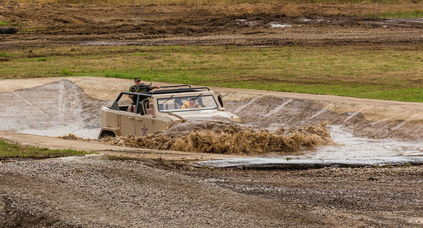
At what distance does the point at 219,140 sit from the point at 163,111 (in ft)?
5.57

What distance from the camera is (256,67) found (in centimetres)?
3669

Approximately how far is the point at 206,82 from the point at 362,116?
362 inches

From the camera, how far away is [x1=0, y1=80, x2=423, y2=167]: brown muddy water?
19.7m

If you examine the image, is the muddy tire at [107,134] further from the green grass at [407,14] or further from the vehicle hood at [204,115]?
the green grass at [407,14]

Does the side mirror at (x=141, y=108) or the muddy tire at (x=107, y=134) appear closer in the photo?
the side mirror at (x=141, y=108)

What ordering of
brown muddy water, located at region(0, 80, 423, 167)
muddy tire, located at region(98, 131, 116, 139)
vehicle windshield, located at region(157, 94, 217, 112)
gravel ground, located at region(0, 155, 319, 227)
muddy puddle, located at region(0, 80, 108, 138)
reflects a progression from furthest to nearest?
muddy puddle, located at region(0, 80, 108, 138), muddy tire, located at region(98, 131, 116, 139), vehicle windshield, located at region(157, 94, 217, 112), brown muddy water, located at region(0, 80, 423, 167), gravel ground, located at region(0, 155, 319, 227)

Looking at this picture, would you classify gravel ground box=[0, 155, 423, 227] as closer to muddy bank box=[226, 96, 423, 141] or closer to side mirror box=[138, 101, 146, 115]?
side mirror box=[138, 101, 146, 115]

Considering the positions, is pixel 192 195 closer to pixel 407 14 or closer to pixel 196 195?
pixel 196 195

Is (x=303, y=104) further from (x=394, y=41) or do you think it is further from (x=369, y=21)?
(x=369, y=21)

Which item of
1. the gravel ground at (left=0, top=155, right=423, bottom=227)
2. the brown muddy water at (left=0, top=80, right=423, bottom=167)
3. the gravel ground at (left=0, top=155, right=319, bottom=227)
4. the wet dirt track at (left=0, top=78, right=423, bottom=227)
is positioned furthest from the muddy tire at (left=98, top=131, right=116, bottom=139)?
the gravel ground at (left=0, top=155, right=319, bottom=227)

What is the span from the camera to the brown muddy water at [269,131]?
64.5ft

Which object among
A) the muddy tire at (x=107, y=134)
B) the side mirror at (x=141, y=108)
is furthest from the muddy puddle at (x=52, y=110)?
the side mirror at (x=141, y=108)

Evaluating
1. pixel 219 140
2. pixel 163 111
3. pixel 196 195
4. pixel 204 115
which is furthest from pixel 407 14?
pixel 196 195

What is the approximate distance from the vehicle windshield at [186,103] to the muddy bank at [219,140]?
2.95 feet
